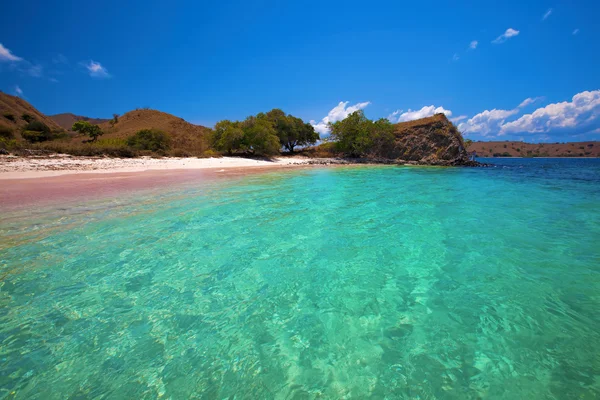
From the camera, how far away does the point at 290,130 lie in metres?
53.0

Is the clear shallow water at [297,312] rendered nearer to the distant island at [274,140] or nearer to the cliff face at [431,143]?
the distant island at [274,140]

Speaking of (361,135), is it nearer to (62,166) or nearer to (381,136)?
(381,136)

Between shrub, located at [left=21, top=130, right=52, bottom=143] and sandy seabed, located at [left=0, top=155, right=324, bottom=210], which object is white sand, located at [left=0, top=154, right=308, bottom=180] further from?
shrub, located at [left=21, top=130, right=52, bottom=143]

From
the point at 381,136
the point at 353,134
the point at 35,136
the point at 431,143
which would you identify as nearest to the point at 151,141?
the point at 35,136

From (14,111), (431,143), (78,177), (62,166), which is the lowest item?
(78,177)

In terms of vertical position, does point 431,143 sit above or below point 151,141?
below

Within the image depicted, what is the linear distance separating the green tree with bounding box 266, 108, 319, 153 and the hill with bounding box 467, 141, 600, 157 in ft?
506

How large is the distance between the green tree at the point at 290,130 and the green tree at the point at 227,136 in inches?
442

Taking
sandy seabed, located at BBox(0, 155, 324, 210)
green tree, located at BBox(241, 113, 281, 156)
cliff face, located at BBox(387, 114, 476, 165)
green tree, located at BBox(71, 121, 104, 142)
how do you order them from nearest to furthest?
sandy seabed, located at BBox(0, 155, 324, 210) → green tree, located at BBox(241, 113, 281, 156) → cliff face, located at BBox(387, 114, 476, 165) → green tree, located at BBox(71, 121, 104, 142)

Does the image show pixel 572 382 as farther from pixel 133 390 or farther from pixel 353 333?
pixel 133 390

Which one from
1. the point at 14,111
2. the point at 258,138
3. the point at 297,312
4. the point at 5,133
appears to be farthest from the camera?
the point at 14,111

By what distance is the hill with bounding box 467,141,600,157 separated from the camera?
15451 cm

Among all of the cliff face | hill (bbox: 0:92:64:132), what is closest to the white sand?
the cliff face

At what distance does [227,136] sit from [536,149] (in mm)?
224256
